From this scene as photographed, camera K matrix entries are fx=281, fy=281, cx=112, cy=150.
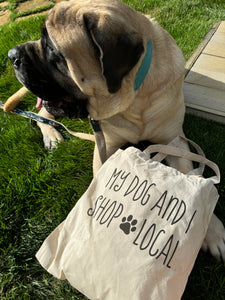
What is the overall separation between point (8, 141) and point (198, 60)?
76.0 inches

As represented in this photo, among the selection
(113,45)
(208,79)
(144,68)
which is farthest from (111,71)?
(208,79)

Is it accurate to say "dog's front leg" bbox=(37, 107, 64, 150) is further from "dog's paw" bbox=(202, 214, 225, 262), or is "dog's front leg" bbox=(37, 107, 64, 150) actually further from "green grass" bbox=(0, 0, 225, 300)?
"dog's paw" bbox=(202, 214, 225, 262)

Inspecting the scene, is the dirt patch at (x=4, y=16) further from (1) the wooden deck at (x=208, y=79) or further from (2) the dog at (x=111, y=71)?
(2) the dog at (x=111, y=71)

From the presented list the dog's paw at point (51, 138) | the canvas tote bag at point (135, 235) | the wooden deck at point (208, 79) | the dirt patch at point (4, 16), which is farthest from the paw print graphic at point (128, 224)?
the dirt patch at point (4, 16)

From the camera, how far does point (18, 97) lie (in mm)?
2586

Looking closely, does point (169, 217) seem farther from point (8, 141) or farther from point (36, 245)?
point (8, 141)

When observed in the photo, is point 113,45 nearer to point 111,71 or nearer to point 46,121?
point 111,71

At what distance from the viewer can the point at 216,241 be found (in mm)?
1495

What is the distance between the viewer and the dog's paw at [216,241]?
1484 millimetres

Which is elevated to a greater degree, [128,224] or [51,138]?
[128,224]

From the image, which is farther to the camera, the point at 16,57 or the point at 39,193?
the point at 39,193

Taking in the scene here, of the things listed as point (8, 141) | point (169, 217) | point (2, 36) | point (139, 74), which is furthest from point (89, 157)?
point (2, 36)

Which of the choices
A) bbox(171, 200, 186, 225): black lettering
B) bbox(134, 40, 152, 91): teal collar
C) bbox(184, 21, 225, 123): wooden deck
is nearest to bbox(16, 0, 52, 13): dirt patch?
bbox(184, 21, 225, 123): wooden deck

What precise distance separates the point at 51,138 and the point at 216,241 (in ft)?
4.78
